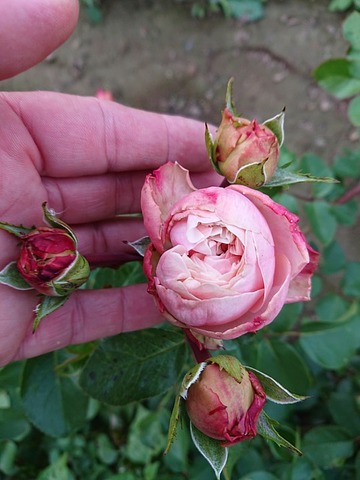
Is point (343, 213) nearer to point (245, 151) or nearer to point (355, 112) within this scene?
point (355, 112)

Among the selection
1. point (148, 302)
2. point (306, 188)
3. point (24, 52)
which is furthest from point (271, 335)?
point (306, 188)

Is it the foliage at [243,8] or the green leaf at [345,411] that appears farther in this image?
the foliage at [243,8]

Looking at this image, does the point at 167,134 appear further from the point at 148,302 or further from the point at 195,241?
the point at 195,241

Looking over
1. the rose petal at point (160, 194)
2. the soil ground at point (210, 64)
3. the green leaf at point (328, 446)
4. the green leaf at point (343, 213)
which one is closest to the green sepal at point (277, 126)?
the rose petal at point (160, 194)

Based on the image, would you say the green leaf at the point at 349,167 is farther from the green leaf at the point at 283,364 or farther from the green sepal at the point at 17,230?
the green sepal at the point at 17,230

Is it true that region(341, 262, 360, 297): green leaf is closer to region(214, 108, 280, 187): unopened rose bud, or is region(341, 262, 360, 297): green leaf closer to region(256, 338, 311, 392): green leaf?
region(256, 338, 311, 392): green leaf

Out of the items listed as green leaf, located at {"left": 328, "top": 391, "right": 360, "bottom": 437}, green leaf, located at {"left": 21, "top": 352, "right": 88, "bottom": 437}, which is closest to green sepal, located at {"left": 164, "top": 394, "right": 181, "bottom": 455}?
green leaf, located at {"left": 21, "top": 352, "right": 88, "bottom": 437}
